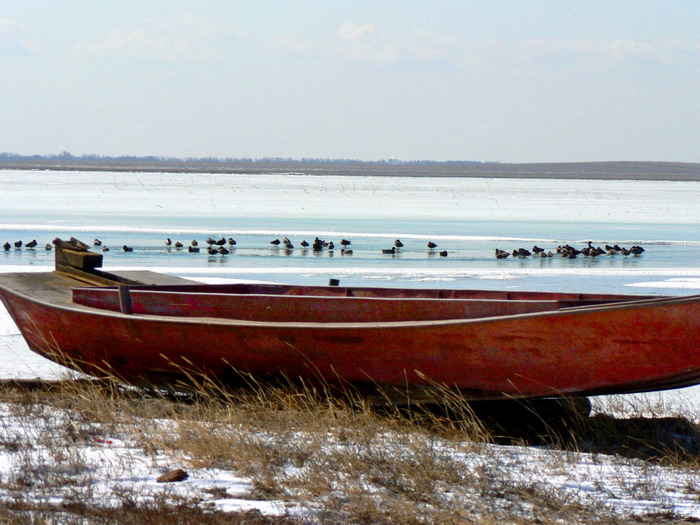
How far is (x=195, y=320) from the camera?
6574 millimetres

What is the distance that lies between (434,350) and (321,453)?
4.24ft

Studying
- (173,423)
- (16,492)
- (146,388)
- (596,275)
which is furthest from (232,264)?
(16,492)

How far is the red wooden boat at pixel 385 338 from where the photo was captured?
5574mm

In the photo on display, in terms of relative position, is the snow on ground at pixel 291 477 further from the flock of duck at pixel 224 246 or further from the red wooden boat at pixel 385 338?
the flock of duck at pixel 224 246

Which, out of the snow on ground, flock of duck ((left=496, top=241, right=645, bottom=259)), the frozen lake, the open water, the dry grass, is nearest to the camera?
the dry grass

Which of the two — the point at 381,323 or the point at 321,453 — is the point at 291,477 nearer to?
the point at 321,453

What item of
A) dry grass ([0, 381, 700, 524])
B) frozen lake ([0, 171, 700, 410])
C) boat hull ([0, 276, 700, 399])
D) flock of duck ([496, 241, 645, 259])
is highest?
boat hull ([0, 276, 700, 399])

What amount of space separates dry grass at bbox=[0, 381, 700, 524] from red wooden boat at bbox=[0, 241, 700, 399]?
213 millimetres

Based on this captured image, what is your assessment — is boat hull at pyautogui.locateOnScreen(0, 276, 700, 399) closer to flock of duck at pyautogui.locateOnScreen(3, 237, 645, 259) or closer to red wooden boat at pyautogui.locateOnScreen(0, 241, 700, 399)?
red wooden boat at pyautogui.locateOnScreen(0, 241, 700, 399)

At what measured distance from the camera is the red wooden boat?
5574 millimetres

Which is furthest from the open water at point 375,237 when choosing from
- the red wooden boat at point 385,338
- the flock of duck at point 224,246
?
the red wooden boat at point 385,338

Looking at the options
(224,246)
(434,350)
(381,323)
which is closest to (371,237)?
(224,246)

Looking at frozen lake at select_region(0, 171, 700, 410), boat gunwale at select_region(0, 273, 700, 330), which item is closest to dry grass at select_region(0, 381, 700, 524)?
boat gunwale at select_region(0, 273, 700, 330)

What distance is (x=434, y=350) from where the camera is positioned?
5.97 metres
